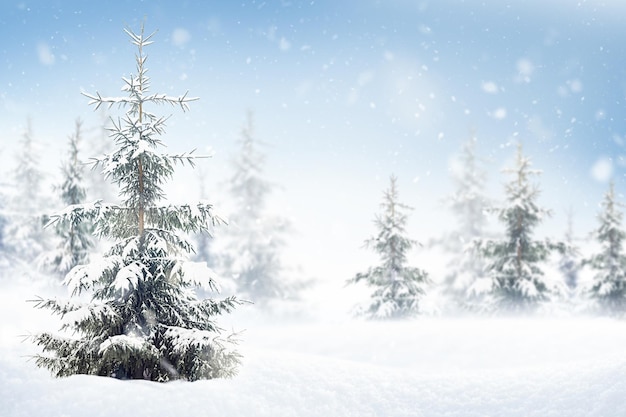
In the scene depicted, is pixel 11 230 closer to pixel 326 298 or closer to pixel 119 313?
pixel 119 313

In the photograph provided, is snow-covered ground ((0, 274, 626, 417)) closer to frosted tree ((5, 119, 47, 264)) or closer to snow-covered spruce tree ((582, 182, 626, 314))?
snow-covered spruce tree ((582, 182, 626, 314))

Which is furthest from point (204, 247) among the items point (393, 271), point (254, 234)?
point (393, 271)

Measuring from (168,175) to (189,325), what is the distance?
2643 millimetres

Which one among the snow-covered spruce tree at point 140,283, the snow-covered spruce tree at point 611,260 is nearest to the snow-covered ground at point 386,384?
the snow-covered spruce tree at point 140,283

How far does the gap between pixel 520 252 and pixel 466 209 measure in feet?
49.0

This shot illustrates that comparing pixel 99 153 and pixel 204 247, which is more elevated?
pixel 99 153

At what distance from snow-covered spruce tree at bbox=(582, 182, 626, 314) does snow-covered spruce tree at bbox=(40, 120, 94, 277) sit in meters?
22.0

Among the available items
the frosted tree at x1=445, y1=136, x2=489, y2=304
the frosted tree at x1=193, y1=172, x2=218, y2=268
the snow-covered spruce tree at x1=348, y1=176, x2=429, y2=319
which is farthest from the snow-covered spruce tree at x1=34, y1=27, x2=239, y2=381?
the frosted tree at x1=445, y1=136, x2=489, y2=304

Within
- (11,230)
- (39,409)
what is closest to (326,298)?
(11,230)

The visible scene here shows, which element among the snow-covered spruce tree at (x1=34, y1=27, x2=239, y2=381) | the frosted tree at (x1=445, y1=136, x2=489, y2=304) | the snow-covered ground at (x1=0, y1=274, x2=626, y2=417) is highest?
the frosted tree at (x1=445, y1=136, x2=489, y2=304)

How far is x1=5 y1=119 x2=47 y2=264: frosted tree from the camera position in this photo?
101ft

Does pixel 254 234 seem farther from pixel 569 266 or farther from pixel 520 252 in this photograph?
pixel 569 266

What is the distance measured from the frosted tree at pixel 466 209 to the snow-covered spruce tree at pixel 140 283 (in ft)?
90.1

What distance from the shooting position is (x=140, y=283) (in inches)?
336
